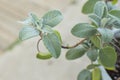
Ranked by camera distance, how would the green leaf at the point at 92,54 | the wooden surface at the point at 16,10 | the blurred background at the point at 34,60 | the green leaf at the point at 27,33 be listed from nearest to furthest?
the green leaf at the point at 27,33 < the green leaf at the point at 92,54 < the blurred background at the point at 34,60 < the wooden surface at the point at 16,10

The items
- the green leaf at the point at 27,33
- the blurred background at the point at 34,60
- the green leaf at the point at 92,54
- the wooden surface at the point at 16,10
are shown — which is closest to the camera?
the green leaf at the point at 27,33

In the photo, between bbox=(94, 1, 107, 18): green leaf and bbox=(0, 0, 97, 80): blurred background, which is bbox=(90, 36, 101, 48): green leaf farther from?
bbox=(0, 0, 97, 80): blurred background

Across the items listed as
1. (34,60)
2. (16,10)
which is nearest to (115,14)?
(34,60)

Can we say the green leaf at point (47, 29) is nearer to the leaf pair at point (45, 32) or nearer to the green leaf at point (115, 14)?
the leaf pair at point (45, 32)

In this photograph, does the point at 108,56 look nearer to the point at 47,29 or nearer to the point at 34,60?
the point at 47,29

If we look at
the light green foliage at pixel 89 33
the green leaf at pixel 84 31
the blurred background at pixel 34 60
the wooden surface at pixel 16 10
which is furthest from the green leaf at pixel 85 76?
the wooden surface at pixel 16 10

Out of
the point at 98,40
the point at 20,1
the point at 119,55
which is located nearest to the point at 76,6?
the point at 20,1
